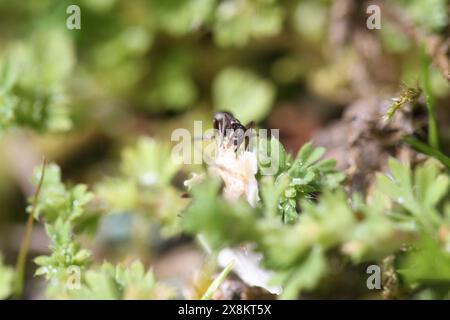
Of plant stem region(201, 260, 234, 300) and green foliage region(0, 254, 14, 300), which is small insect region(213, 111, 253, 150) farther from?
green foliage region(0, 254, 14, 300)

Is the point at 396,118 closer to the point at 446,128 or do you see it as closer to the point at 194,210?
the point at 446,128

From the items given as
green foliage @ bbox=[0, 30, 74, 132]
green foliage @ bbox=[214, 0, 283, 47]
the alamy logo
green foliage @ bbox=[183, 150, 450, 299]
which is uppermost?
the alamy logo

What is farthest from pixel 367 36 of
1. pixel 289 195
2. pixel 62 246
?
Answer: pixel 62 246

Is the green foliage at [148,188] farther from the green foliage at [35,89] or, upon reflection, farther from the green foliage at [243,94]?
the green foliage at [243,94]

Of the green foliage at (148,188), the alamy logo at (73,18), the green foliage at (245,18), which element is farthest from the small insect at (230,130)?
the alamy logo at (73,18)

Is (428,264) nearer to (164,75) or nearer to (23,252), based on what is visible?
(23,252)

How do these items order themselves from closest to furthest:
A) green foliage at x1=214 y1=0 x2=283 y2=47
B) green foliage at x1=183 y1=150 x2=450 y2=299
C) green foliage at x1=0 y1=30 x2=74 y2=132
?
green foliage at x1=183 y1=150 x2=450 y2=299 → green foliage at x1=0 y1=30 x2=74 y2=132 → green foliage at x1=214 y1=0 x2=283 y2=47

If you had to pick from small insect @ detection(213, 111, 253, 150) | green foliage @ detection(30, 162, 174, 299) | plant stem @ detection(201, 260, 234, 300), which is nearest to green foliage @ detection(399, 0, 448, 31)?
small insect @ detection(213, 111, 253, 150)
